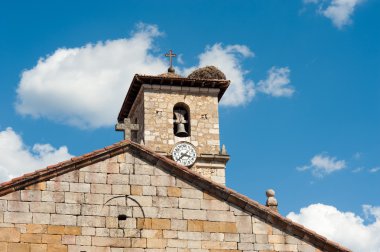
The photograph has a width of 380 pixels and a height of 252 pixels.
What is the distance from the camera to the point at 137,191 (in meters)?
16.2

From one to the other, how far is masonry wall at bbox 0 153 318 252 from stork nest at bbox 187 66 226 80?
1612 cm

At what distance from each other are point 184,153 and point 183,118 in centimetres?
176

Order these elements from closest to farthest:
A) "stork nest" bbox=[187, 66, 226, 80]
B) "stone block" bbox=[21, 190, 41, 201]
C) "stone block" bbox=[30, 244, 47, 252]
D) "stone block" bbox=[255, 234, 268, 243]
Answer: "stone block" bbox=[30, 244, 47, 252] → "stone block" bbox=[21, 190, 41, 201] → "stone block" bbox=[255, 234, 268, 243] → "stork nest" bbox=[187, 66, 226, 80]

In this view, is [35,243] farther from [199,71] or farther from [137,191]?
[199,71]

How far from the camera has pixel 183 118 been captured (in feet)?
101

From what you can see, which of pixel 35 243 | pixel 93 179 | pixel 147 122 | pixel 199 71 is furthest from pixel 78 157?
pixel 199 71

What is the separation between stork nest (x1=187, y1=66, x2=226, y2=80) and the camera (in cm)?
3231

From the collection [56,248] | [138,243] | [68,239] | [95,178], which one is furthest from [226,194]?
[56,248]

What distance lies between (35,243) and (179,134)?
15.2m

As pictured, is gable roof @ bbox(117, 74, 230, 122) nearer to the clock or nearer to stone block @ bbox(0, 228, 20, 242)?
the clock

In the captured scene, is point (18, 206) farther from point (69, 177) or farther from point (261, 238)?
point (261, 238)

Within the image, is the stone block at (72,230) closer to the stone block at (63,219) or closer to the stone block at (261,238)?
the stone block at (63,219)

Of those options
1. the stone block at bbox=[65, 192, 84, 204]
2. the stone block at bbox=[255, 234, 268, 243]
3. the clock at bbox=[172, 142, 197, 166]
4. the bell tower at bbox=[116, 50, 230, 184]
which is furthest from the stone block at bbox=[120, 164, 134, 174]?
the clock at bbox=[172, 142, 197, 166]

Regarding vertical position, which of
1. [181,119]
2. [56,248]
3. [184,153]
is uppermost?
[181,119]
